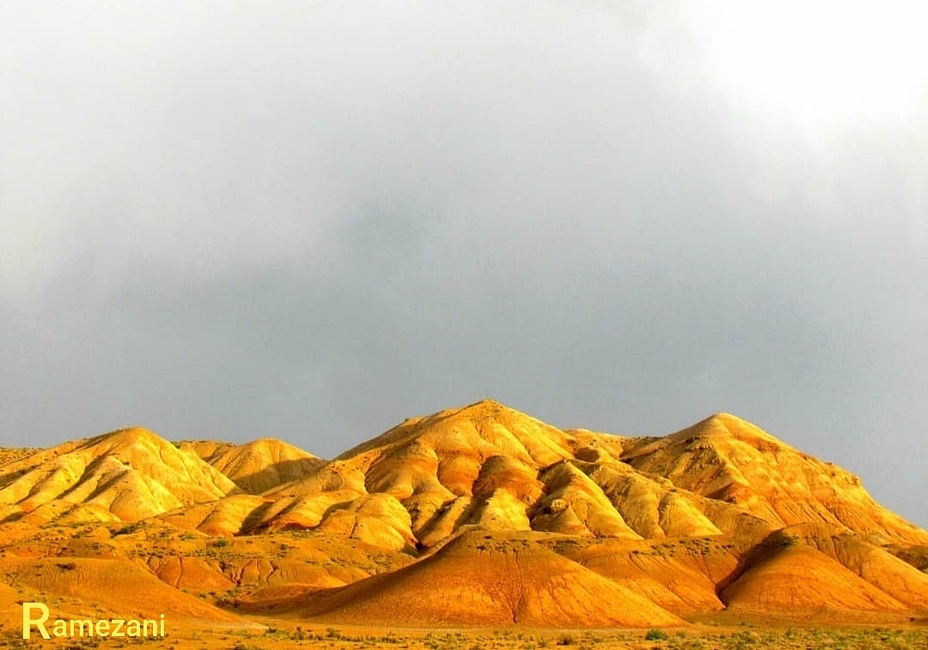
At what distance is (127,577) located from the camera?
82750mm

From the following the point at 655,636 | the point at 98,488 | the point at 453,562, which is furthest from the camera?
the point at 98,488

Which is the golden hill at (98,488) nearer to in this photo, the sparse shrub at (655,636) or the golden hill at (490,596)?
the golden hill at (490,596)

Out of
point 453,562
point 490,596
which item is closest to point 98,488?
point 453,562

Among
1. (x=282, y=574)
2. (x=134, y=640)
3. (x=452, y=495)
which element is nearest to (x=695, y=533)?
(x=452, y=495)

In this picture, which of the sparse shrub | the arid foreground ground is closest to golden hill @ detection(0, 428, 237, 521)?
the arid foreground ground

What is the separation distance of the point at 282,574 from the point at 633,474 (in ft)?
309

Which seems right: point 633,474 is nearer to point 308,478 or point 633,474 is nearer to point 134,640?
point 308,478

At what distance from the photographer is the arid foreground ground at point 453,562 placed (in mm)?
72500

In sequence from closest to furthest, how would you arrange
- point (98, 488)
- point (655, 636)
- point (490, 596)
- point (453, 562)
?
1. point (655, 636)
2. point (490, 596)
3. point (453, 562)
4. point (98, 488)

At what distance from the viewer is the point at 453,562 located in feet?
298

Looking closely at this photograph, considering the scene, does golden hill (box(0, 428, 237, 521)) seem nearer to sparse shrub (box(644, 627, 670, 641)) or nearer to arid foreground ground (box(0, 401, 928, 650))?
arid foreground ground (box(0, 401, 928, 650))

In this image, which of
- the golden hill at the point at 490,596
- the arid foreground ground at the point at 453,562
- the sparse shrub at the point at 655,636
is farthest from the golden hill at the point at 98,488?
the sparse shrub at the point at 655,636

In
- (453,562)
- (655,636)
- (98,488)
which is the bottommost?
(655,636)

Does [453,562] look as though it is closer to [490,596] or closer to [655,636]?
[490,596]
